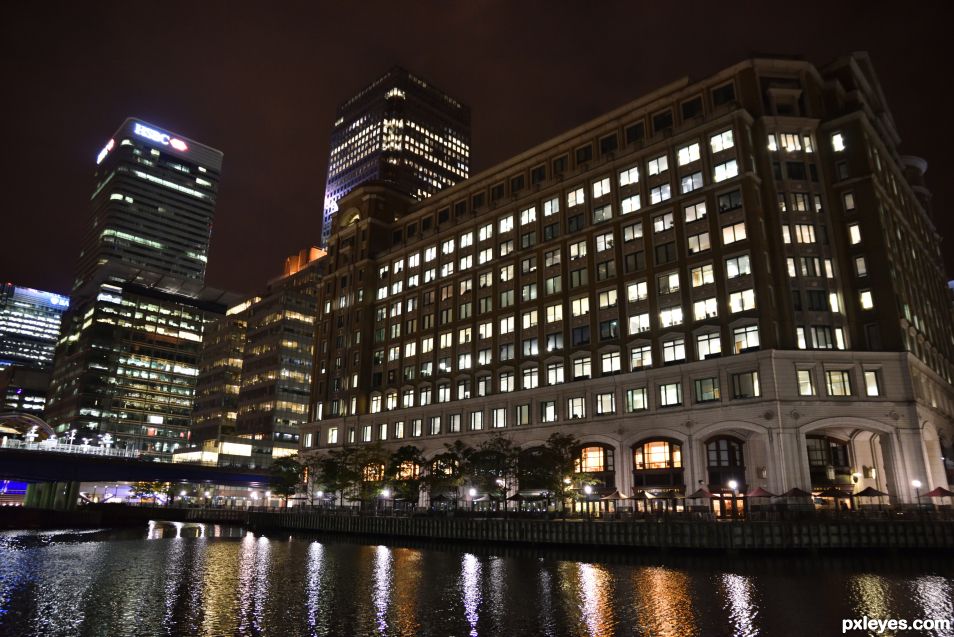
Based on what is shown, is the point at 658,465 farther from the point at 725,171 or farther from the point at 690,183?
the point at 725,171

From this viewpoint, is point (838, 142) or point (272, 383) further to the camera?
point (272, 383)

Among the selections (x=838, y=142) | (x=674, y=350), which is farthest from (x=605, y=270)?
(x=838, y=142)

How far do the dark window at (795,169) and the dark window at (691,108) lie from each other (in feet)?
43.9

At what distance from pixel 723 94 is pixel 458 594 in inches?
2828

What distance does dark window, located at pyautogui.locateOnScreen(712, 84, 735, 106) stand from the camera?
81.6 metres

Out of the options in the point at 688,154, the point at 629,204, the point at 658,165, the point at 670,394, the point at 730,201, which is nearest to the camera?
the point at 670,394

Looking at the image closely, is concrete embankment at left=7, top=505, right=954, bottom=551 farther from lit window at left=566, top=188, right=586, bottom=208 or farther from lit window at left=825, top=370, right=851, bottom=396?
lit window at left=566, top=188, right=586, bottom=208

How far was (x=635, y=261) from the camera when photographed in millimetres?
82812

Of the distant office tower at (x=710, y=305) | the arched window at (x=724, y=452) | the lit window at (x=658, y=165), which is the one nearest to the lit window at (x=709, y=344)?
the distant office tower at (x=710, y=305)

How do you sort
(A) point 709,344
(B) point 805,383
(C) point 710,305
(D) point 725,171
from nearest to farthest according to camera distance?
(B) point 805,383, (A) point 709,344, (C) point 710,305, (D) point 725,171

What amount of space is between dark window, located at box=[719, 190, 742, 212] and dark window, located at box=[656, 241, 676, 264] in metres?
6.97

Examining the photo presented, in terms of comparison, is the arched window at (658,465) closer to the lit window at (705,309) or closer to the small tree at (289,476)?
the lit window at (705,309)

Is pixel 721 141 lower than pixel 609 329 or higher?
higher

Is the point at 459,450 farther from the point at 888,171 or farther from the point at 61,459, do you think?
the point at 888,171
